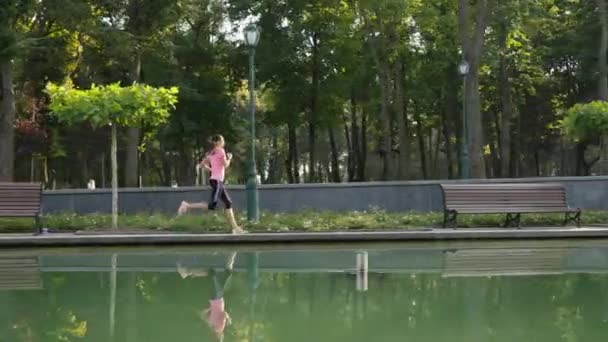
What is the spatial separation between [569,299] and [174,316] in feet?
15.0

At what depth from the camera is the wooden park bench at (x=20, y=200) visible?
16.3 metres

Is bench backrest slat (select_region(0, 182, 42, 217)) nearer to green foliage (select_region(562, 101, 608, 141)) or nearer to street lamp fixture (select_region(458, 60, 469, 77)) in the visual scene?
street lamp fixture (select_region(458, 60, 469, 77))

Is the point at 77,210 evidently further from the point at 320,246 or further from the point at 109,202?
the point at 320,246

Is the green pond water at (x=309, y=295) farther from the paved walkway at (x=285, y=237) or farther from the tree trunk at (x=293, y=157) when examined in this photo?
the tree trunk at (x=293, y=157)

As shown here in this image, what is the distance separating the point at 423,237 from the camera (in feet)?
50.1

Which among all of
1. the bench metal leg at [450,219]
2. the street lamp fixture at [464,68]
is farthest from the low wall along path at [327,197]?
the street lamp fixture at [464,68]

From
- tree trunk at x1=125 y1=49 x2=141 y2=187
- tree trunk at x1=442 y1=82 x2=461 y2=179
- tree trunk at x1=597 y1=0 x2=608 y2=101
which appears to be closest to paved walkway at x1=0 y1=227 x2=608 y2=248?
tree trunk at x1=125 y1=49 x2=141 y2=187

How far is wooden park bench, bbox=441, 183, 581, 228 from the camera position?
16891 millimetres

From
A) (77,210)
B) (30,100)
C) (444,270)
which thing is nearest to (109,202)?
(77,210)

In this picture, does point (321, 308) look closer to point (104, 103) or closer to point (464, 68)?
point (104, 103)

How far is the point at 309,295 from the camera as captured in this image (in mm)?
9102

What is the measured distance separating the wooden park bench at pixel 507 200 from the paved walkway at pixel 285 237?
3.94 ft

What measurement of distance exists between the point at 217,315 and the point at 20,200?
10266 mm

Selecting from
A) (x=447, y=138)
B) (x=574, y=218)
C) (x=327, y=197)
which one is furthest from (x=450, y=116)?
(x=574, y=218)
